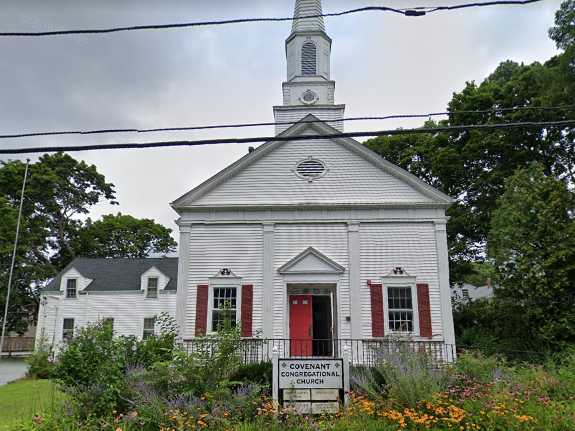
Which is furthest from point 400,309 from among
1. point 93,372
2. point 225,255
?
point 93,372

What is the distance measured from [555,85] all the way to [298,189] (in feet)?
38.2

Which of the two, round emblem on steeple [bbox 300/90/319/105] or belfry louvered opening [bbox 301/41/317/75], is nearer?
round emblem on steeple [bbox 300/90/319/105]

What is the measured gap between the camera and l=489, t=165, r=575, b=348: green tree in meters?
14.0

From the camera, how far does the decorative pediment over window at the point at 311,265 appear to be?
560 inches

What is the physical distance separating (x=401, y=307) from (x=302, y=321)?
3.25 metres

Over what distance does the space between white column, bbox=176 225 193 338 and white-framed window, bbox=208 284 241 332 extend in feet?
2.61

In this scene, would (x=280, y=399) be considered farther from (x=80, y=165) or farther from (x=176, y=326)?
(x=80, y=165)

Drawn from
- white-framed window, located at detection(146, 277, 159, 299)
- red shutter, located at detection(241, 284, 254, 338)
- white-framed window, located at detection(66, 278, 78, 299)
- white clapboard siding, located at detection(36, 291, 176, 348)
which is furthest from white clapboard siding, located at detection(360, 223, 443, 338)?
white-framed window, located at detection(66, 278, 78, 299)

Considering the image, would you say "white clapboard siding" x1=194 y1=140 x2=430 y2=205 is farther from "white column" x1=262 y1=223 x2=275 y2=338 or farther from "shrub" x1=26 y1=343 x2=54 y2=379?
"shrub" x1=26 y1=343 x2=54 y2=379

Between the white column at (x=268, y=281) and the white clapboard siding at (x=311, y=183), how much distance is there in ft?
3.70

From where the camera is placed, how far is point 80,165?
37625mm

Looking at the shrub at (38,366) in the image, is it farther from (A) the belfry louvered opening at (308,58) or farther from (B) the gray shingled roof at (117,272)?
(A) the belfry louvered opening at (308,58)

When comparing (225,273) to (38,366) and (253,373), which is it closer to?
(253,373)

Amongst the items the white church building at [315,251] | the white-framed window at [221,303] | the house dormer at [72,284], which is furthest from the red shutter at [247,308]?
the house dormer at [72,284]
